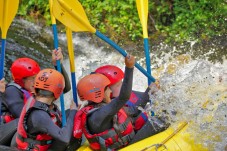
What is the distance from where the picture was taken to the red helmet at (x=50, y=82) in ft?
14.1

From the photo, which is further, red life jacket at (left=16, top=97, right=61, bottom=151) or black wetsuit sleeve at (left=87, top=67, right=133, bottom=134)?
red life jacket at (left=16, top=97, right=61, bottom=151)

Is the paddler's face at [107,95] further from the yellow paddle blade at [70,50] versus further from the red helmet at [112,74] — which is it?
the yellow paddle blade at [70,50]

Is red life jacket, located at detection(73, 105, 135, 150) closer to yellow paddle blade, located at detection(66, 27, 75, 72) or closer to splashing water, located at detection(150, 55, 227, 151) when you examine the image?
splashing water, located at detection(150, 55, 227, 151)

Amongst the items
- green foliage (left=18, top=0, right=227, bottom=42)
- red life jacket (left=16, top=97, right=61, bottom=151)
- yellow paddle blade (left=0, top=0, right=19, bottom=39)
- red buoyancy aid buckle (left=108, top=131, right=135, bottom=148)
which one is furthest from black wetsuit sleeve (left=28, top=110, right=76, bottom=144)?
green foliage (left=18, top=0, right=227, bottom=42)

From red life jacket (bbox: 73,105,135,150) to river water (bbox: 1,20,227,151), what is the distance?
39 cm

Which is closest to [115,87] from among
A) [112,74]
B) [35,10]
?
[112,74]

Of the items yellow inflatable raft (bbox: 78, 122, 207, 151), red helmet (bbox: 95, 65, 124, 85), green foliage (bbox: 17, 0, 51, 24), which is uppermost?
green foliage (bbox: 17, 0, 51, 24)

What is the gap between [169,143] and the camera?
173 inches

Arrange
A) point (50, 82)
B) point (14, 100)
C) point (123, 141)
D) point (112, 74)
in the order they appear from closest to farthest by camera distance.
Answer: point (50, 82) → point (123, 141) → point (112, 74) → point (14, 100)

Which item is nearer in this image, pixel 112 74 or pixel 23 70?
pixel 112 74

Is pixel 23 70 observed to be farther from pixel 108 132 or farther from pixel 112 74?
pixel 108 132

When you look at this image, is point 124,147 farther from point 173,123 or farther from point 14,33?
point 14,33

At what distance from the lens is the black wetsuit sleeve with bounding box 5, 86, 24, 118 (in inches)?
200

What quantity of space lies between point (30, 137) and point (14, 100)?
0.83m
